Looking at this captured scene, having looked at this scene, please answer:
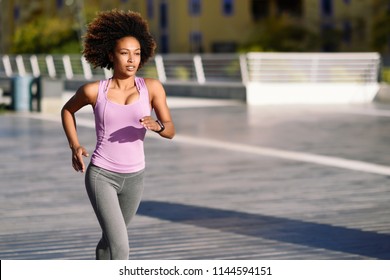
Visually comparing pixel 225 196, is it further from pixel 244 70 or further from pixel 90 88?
pixel 244 70

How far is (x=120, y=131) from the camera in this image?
548cm

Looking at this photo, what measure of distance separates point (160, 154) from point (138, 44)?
10.2 meters

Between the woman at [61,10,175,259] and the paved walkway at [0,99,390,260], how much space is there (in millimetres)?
2329

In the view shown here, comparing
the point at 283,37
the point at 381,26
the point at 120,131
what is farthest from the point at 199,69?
the point at 381,26

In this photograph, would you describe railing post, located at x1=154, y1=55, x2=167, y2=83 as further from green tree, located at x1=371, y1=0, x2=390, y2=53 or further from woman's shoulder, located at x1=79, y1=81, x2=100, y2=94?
woman's shoulder, located at x1=79, y1=81, x2=100, y2=94

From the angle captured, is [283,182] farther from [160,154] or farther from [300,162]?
[160,154]

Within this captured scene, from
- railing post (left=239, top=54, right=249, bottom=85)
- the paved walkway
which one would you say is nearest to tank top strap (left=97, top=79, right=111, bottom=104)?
the paved walkway

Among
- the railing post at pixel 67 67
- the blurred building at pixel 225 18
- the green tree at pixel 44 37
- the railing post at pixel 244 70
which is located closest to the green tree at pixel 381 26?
the blurred building at pixel 225 18

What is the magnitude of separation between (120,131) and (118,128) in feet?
0.06

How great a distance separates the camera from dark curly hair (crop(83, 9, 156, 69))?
5660 mm

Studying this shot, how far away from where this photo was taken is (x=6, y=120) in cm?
Answer: 2303

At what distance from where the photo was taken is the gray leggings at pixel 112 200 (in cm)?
551

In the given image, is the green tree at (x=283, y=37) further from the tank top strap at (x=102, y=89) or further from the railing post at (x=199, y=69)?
the tank top strap at (x=102, y=89)

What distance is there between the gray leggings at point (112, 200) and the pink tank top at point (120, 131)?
0.05 metres
